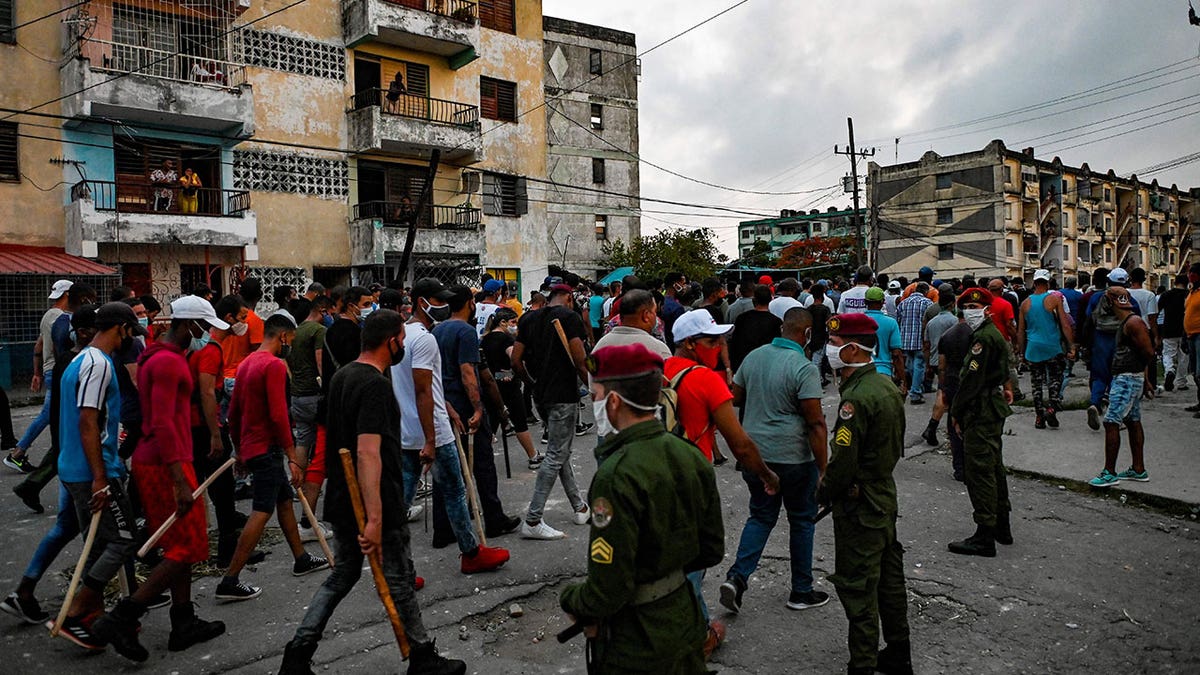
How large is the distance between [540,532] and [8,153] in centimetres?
1805

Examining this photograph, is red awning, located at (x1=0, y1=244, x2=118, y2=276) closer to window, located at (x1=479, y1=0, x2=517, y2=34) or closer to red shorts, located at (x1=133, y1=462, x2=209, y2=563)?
red shorts, located at (x1=133, y1=462, x2=209, y2=563)

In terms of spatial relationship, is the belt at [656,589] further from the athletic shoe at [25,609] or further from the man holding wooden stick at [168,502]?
the athletic shoe at [25,609]

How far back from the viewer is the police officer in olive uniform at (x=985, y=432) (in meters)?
5.62

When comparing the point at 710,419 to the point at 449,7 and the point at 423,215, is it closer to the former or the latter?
the point at 423,215

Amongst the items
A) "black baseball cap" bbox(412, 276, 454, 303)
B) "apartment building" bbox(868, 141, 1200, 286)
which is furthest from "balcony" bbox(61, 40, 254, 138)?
"apartment building" bbox(868, 141, 1200, 286)

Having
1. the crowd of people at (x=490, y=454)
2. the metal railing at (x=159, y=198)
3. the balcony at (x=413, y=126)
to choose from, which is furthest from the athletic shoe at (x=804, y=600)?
the balcony at (x=413, y=126)

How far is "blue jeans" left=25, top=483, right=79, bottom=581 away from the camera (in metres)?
4.64

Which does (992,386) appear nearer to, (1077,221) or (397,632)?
(397,632)

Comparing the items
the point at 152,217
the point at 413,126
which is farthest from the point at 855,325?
the point at 413,126

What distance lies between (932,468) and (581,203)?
27.2 m

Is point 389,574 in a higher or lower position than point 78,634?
higher

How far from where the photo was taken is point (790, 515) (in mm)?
4723

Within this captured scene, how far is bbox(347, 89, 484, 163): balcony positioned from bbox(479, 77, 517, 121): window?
1.44 m

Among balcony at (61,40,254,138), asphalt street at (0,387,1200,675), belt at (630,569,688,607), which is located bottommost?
asphalt street at (0,387,1200,675)
